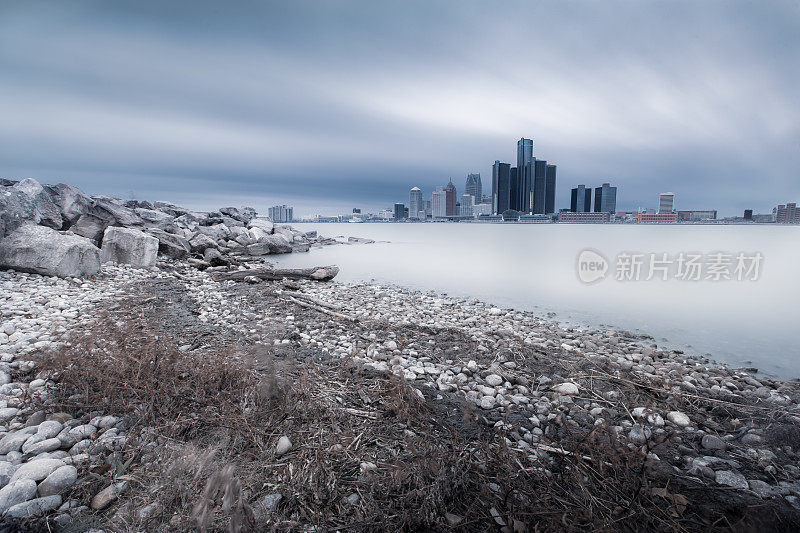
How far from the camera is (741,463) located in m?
2.79

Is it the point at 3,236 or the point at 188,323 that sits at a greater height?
the point at 3,236

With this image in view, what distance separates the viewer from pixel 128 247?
1198cm

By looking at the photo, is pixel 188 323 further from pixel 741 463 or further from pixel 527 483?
pixel 741 463

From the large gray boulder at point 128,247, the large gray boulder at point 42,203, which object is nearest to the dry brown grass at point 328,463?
the large gray boulder at point 128,247

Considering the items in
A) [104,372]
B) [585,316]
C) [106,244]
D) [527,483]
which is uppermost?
[106,244]

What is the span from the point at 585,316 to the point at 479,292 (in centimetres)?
353

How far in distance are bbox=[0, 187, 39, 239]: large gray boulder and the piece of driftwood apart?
4555 millimetres

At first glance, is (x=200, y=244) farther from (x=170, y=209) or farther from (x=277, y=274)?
(x=170, y=209)

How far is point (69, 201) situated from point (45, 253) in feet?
17.9

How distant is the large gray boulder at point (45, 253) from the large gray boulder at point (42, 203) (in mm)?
1725

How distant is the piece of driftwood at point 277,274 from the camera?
11367 millimetres

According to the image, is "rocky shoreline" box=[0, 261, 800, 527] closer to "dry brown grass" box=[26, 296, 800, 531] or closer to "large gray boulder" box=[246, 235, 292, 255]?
"dry brown grass" box=[26, 296, 800, 531]

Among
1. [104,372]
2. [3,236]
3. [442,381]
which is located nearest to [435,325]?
[442,381]

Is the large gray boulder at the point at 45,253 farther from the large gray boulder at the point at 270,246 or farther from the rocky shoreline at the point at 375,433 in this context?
the large gray boulder at the point at 270,246
